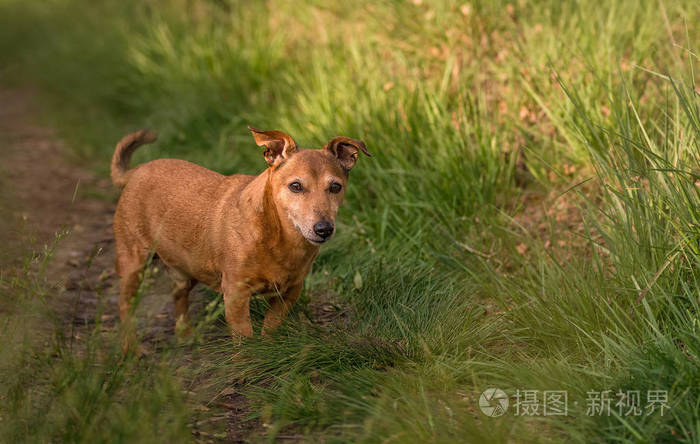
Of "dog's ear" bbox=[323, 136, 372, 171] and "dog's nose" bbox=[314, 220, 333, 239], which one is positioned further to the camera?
"dog's ear" bbox=[323, 136, 372, 171]

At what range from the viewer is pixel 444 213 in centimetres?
564

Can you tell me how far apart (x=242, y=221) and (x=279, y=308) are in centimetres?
59

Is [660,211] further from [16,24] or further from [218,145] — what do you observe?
[16,24]

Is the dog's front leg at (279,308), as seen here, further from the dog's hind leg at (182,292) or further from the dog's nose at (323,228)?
the dog's hind leg at (182,292)

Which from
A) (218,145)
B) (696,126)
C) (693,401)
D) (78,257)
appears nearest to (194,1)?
(218,145)

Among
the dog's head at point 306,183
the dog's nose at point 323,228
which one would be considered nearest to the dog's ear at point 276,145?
the dog's head at point 306,183

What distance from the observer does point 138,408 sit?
3.02 m

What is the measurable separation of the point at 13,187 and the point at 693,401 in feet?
22.8

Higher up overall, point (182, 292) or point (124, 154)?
point (124, 154)

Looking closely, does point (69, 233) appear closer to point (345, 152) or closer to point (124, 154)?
point (124, 154)

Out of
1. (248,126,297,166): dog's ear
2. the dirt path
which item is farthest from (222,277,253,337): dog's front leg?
(248,126,297,166): dog's ear

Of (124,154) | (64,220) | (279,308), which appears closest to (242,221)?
→ (279,308)

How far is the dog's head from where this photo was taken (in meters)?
4.07

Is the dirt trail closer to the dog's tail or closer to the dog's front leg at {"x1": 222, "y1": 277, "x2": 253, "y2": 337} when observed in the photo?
the dog's tail
